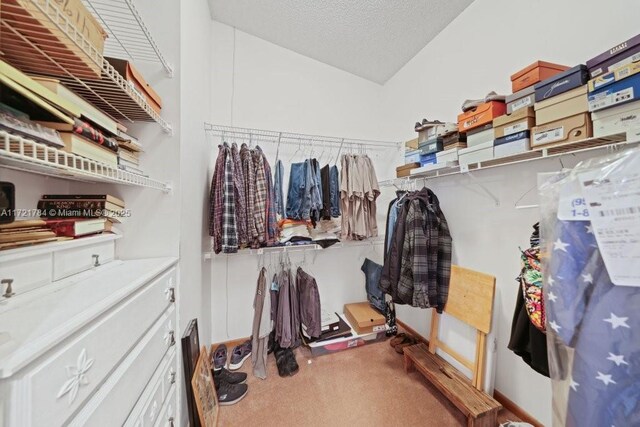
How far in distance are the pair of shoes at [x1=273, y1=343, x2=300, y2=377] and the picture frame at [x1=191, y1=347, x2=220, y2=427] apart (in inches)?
19.1

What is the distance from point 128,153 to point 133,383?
87cm

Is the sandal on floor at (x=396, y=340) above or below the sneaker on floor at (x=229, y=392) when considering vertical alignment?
above

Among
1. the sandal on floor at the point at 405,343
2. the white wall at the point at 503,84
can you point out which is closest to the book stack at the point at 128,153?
the white wall at the point at 503,84

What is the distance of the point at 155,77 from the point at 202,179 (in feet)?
2.37

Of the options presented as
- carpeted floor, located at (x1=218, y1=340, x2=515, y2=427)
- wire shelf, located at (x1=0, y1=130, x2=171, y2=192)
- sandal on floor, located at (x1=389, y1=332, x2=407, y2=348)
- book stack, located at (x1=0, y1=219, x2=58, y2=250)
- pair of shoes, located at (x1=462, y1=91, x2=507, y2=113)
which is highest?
pair of shoes, located at (x1=462, y1=91, x2=507, y2=113)

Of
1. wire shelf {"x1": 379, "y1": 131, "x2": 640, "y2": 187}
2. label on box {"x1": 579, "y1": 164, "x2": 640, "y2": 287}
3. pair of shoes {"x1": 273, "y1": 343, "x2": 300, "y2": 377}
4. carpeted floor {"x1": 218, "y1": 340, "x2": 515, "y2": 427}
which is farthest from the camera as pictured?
pair of shoes {"x1": 273, "y1": 343, "x2": 300, "y2": 377}

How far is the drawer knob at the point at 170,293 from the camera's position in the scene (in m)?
1.00

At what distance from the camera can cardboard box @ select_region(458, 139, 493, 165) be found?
1.26 metres

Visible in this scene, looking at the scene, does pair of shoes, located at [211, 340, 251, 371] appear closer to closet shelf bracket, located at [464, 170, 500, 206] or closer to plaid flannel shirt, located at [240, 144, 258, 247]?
plaid flannel shirt, located at [240, 144, 258, 247]

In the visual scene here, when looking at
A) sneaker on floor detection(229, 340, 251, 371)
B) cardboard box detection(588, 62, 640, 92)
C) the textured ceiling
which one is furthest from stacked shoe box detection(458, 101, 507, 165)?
sneaker on floor detection(229, 340, 251, 371)

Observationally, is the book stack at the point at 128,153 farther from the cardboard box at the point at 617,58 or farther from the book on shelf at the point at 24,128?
the cardboard box at the point at 617,58

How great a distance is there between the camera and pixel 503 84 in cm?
146

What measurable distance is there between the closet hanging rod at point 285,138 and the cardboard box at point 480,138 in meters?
1.07

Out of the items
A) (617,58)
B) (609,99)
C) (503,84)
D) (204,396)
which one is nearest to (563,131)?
(609,99)
